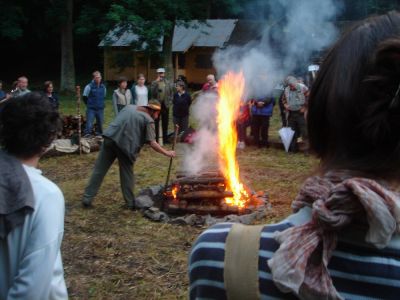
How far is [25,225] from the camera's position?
2.18 meters

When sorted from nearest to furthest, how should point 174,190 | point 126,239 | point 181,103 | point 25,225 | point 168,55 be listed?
point 25,225
point 126,239
point 174,190
point 181,103
point 168,55

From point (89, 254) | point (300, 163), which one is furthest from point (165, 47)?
point (89, 254)

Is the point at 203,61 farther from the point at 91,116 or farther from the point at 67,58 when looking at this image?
the point at 91,116

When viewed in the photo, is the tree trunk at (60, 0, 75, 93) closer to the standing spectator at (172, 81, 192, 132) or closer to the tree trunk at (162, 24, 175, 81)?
the tree trunk at (162, 24, 175, 81)

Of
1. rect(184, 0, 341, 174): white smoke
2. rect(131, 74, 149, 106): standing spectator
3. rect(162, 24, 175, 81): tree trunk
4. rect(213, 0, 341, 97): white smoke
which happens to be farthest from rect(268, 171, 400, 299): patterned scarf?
rect(162, 24, 175, 81): tree trunk

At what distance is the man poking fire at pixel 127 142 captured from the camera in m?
7.95

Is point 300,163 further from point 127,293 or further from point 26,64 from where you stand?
point 26,64

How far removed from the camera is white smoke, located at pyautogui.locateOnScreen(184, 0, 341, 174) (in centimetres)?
1080

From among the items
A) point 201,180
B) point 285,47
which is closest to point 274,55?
point 285,47

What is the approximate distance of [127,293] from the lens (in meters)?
5.27

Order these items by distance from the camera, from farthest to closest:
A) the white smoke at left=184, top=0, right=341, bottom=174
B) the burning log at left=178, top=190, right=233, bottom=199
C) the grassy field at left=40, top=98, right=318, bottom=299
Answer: the white smoke at left=184, top=0, right=341, bottom=174, the burning log at left=178, top=190, right=233, bottom=199, the grassy field at left=40, top=98, right=318, bottom=299

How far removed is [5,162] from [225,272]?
4.94 ft

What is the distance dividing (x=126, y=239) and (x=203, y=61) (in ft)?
86.3

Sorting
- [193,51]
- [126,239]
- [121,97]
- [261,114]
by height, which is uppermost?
[193,51]
